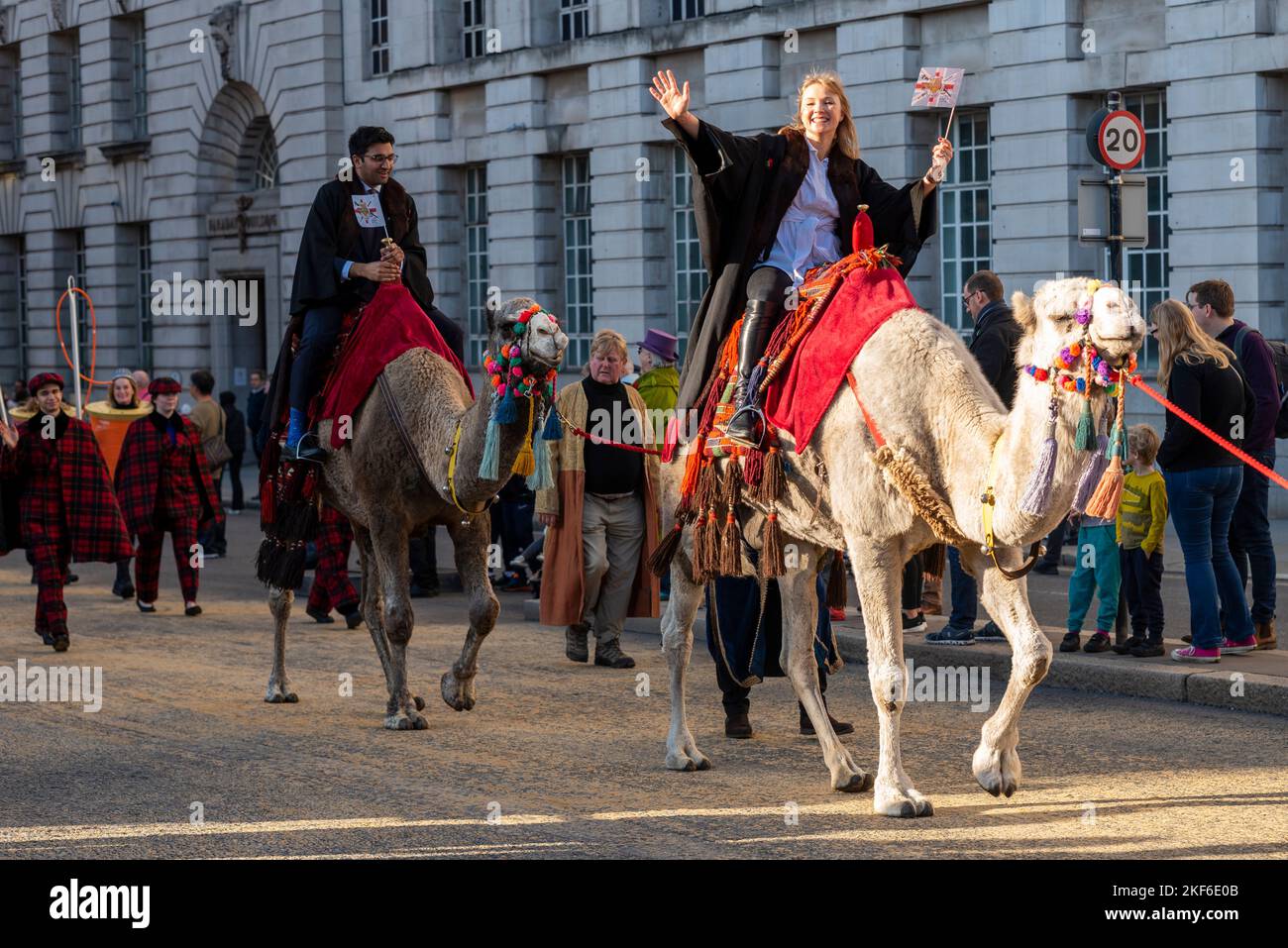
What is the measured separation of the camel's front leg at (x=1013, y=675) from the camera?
776cm

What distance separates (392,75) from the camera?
34.8 m

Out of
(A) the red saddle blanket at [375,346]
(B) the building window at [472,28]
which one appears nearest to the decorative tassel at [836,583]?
(A) the red saddle blanket at [375,346]

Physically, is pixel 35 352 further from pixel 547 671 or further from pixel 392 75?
pixel 547 671

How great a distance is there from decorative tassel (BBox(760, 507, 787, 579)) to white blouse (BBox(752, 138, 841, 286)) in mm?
1138

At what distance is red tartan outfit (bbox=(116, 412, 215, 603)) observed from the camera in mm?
16031

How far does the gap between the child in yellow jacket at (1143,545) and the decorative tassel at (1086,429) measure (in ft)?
15.2

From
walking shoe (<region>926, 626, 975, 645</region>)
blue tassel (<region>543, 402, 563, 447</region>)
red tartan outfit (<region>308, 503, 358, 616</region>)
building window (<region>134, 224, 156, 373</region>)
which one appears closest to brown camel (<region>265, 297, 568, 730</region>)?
blue tassel (<region>543, 402, 563, 447</region>)

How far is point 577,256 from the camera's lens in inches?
1259

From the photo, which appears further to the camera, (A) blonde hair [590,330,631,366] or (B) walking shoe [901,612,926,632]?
(B) walking shoe [901,612,926,632]

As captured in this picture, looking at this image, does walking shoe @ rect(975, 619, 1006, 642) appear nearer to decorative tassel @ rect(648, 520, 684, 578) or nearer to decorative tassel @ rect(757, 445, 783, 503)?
decorative tassel @ rect(648, 520, 684, 578)

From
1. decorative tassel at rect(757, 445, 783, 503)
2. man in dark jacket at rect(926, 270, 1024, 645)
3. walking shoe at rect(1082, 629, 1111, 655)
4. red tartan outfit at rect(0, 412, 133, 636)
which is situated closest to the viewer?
decorative tassel at rect(757, 445, 783, 503)

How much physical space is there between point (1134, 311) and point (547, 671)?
19.8ft

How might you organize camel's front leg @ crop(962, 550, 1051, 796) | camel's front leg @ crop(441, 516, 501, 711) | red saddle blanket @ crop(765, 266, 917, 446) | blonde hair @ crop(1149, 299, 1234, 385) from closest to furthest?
1. camel's front leg @ crop(962, 550, 1051, 796)
2. red saddle blanket @ crop(765, 266, 917, 446)
3. camel's front leg @ crop(441, 516, 501, 711)
4. blonde hair @ crop(1149, 299, 1234, 385)
